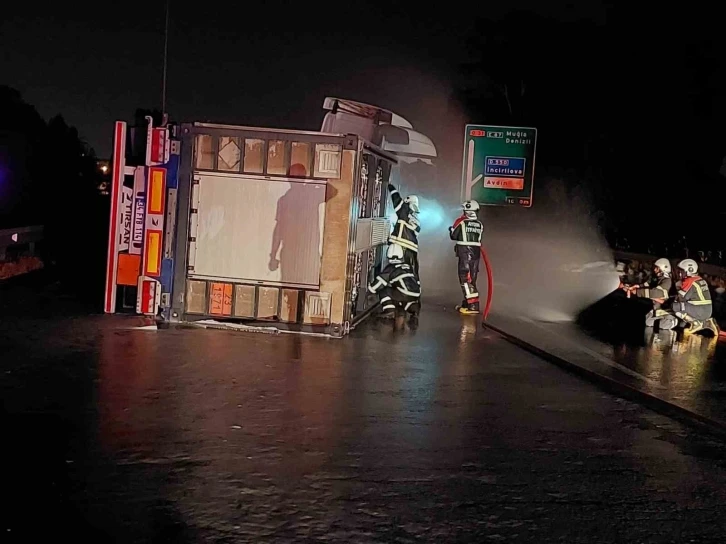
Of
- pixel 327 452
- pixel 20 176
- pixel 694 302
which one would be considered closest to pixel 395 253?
pixel 694 302

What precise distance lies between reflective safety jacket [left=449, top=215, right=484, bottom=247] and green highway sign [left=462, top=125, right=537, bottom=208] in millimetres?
4480

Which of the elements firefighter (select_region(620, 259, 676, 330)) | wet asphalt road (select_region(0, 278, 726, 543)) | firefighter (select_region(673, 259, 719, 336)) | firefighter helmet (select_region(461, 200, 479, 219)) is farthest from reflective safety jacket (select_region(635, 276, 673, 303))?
wet asphalt road (select_region(0, 278, 726, 543))

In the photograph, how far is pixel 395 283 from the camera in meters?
14.6

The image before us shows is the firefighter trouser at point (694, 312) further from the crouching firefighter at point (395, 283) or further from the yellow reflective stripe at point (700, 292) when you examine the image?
the crouching firefighter at point (395, 283)

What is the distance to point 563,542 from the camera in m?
4.95

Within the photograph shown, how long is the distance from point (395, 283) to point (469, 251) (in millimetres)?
1409

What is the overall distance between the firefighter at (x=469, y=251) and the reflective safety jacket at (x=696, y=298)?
3.16 m

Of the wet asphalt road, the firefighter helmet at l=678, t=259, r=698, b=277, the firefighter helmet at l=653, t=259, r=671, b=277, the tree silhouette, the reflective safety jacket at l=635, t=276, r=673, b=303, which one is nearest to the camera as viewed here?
the wet asphalt road

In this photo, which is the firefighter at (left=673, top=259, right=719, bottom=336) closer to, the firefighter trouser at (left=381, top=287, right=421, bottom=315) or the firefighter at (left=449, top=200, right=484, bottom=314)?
the firefighter at (left=449, top=200, right=484, bottom=314)

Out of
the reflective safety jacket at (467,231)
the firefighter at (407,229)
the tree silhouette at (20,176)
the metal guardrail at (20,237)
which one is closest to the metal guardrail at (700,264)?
the reflective safety jacket at (467,231)

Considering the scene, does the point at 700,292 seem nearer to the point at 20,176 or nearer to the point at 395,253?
the point at 395,253

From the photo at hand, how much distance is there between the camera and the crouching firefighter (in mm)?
14531

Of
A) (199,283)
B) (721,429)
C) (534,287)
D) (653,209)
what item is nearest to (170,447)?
(721,429)

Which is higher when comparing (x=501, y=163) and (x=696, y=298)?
(x=501, y=163)
